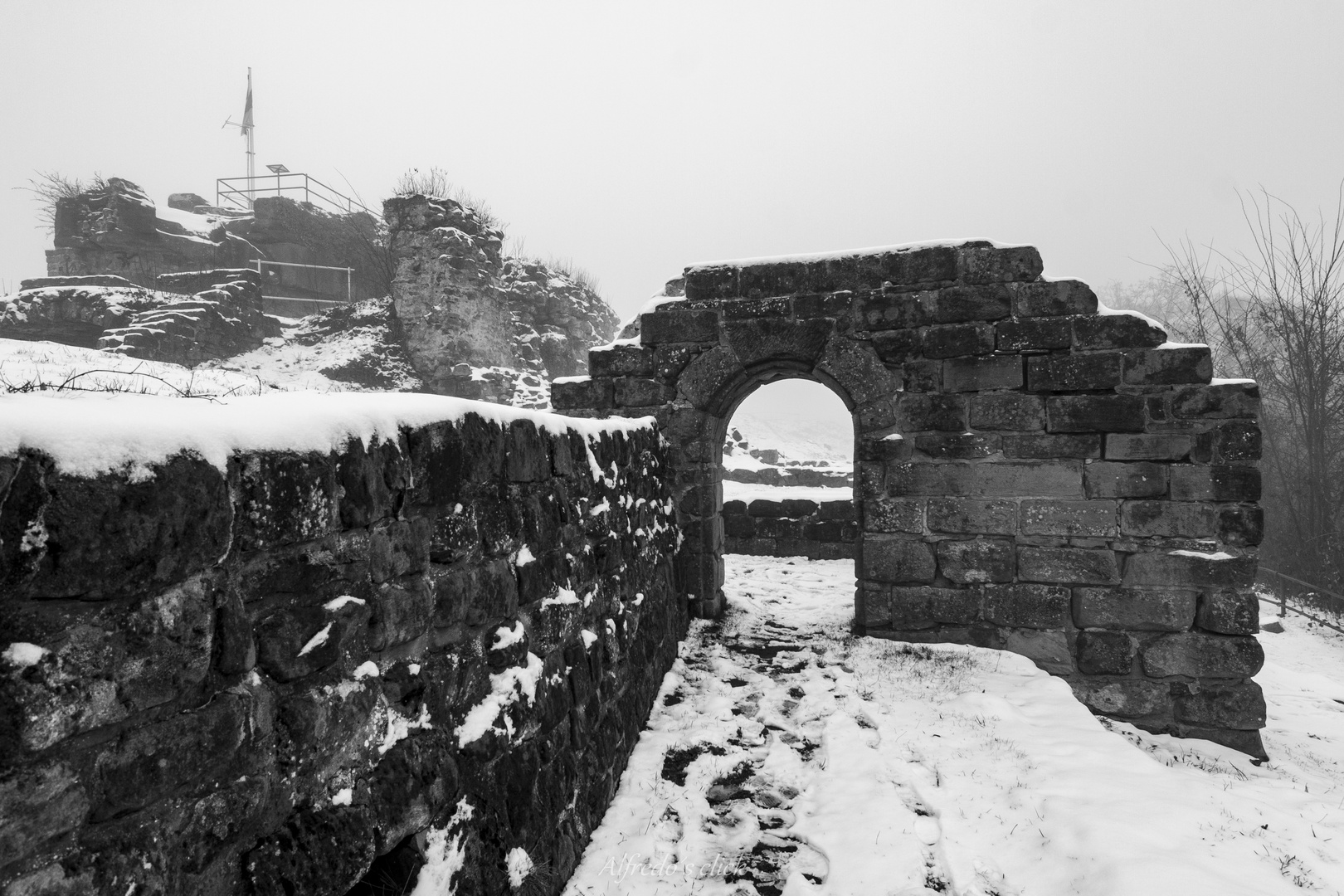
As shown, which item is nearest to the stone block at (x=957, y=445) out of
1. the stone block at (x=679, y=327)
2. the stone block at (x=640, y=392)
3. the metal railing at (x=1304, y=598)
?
the stone block at (x=679, y=327)

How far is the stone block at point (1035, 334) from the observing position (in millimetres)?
5672

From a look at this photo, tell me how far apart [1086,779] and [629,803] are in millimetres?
2233

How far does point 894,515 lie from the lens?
6012 millimetres

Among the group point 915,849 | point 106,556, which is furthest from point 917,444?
point 106,556

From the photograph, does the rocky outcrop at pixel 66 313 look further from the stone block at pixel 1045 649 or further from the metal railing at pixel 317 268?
the stone block at pixel 1045 649

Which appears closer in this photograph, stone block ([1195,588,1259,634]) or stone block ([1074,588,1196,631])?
stone block ([1195,588,1259,634])

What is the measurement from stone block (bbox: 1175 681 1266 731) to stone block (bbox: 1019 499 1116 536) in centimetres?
142

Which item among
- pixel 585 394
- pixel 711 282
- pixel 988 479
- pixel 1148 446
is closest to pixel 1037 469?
pixel 988 479

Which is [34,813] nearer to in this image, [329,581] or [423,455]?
[329,581]

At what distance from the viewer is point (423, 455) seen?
1908 mm

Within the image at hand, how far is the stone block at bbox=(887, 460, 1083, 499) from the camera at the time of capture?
5695mm

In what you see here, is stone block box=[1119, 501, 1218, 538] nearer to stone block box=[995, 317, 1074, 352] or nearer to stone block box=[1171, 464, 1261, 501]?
stone block box=[1171, 464, 1261, 501]

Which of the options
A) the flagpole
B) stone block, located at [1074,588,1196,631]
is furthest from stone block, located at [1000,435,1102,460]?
the flagpole

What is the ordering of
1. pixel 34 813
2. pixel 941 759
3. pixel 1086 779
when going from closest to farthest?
pixel 34 813
pixel 1086 779
pixel 941 759
